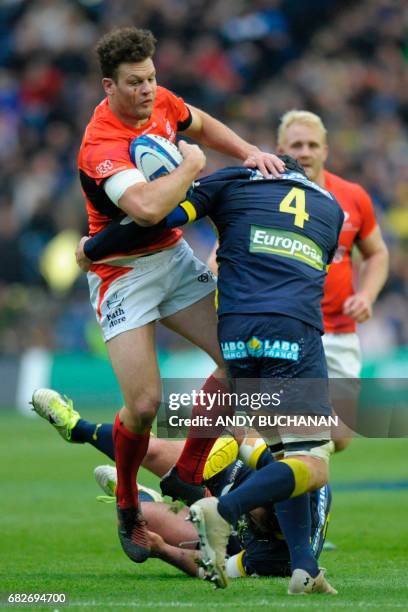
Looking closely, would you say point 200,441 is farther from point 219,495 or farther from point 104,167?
point 104,167

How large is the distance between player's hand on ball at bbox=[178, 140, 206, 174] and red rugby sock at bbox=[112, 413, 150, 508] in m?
1.40

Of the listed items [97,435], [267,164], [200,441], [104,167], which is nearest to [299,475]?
[200,441]

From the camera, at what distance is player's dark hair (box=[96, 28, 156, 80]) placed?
631cm

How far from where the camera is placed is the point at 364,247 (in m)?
8.80

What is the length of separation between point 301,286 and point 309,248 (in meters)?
0.21

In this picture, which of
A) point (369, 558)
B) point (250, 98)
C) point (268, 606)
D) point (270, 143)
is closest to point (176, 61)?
point (250, 98)

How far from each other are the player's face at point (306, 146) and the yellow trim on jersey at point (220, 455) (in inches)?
96.4

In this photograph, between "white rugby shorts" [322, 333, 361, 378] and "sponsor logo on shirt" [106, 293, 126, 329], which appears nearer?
"sponsor logo on shirt" [106, 293, 126, 329]

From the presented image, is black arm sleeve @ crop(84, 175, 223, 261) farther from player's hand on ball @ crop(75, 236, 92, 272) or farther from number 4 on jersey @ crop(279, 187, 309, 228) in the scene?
number 4 on jersey @ crop(279, 187, 309, 228)

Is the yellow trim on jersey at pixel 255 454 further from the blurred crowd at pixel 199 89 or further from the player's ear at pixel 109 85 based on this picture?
the blurred crowd at pixel 199 89

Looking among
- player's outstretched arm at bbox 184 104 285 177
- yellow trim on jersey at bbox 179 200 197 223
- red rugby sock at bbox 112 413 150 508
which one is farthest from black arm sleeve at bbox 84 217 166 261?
red rugby sock at bbox 112 413 150 508

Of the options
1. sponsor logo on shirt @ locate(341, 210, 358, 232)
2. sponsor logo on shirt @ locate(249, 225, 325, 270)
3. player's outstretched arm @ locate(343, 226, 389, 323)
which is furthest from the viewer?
sponsor logo on shirt @ locate(341, 210, 358, 232)

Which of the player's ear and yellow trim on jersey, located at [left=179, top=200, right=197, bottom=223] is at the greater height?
the player's ear

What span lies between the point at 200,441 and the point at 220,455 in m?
0.13
